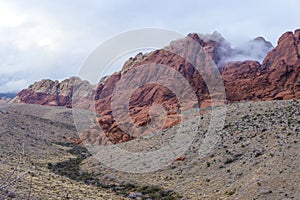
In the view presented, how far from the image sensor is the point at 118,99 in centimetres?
7900

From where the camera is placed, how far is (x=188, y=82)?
69.5 metres

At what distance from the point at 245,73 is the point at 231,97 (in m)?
25.0

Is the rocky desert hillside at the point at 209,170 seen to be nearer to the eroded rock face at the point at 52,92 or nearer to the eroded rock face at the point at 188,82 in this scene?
the eroded rock face at the point at 188,82

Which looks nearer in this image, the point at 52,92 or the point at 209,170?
the point at 209,170

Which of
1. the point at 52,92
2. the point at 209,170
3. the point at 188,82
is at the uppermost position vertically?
the point at 52,92

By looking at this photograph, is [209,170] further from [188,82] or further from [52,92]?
[52,92]

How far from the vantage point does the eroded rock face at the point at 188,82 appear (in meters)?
52.2

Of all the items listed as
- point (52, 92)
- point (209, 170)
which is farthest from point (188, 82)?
point (52, 92)

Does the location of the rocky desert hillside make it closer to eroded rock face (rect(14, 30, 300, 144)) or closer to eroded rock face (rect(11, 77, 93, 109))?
eroded rock face (rect(14, 30, 300, 144))

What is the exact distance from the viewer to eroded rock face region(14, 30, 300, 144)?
52.2 meters

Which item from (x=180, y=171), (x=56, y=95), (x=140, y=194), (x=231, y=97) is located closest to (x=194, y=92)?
(x=231, y=97)

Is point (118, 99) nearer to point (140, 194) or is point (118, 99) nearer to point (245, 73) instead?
point (245, 73)

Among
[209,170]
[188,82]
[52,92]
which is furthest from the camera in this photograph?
[52,92]

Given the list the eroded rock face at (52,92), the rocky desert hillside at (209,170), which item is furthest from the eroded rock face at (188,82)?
the rocky desert hillside at (209,170)
